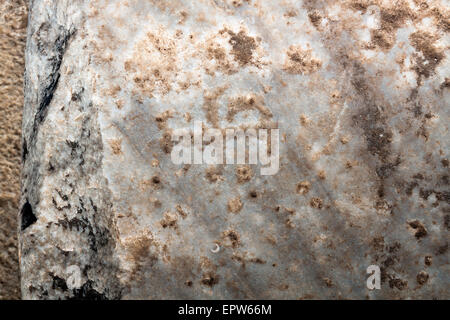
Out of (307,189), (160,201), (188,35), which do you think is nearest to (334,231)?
(307,189)

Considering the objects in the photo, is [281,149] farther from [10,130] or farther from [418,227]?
[10,130]

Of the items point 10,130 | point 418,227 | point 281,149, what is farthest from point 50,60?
point 418,227

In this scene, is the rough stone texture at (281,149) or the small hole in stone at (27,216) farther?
the small hole in stone at (27,216)

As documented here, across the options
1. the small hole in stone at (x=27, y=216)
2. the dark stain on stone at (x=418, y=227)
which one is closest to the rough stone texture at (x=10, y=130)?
the small hole in stone at (x=27, y=216)

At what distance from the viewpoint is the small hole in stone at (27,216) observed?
925 millimetres

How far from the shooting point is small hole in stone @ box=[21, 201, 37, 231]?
3.04 ft

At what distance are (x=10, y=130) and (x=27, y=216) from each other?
0.25 metres

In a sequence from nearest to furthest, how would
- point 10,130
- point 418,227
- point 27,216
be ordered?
point 418,227 → point 27,216 → point 10,130

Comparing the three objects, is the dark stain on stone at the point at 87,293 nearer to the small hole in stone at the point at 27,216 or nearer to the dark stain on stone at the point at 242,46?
the small hole in stone at the point at 27,216

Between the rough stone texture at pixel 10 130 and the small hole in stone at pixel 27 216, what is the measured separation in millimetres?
71

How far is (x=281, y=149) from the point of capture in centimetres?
83

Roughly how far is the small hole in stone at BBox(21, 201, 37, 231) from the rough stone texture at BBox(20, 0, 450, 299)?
135 mm
